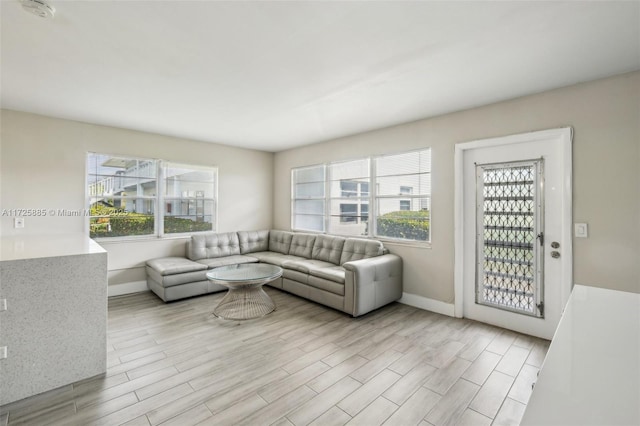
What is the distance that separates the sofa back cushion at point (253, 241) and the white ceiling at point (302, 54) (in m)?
2.59

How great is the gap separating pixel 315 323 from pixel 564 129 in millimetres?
3290

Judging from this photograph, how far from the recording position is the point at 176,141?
5.02 metres

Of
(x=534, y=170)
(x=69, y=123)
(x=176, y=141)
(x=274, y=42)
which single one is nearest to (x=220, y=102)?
(x=274, y=42)

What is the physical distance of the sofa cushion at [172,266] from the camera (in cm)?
408

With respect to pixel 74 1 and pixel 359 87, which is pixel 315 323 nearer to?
pixel 359 87

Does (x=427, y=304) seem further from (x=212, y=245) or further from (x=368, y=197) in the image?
(x=212, y=245)

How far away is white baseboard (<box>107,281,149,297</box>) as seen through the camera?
4.33 meters

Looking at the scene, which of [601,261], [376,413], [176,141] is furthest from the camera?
[176,141]

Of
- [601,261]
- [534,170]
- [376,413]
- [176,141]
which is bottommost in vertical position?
[376,413]

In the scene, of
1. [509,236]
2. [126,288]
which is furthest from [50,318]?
[509,236]

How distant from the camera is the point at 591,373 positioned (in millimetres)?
843

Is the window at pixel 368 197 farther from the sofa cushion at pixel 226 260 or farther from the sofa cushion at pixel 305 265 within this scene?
the sofa cushion at pixel 226 260

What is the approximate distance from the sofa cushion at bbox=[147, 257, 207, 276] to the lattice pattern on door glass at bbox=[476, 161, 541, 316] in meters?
3.87

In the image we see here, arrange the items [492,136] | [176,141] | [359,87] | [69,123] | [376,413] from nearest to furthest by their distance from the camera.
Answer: [376,413] → [359,87] → [492,136] → [69,123] → [176,141]
